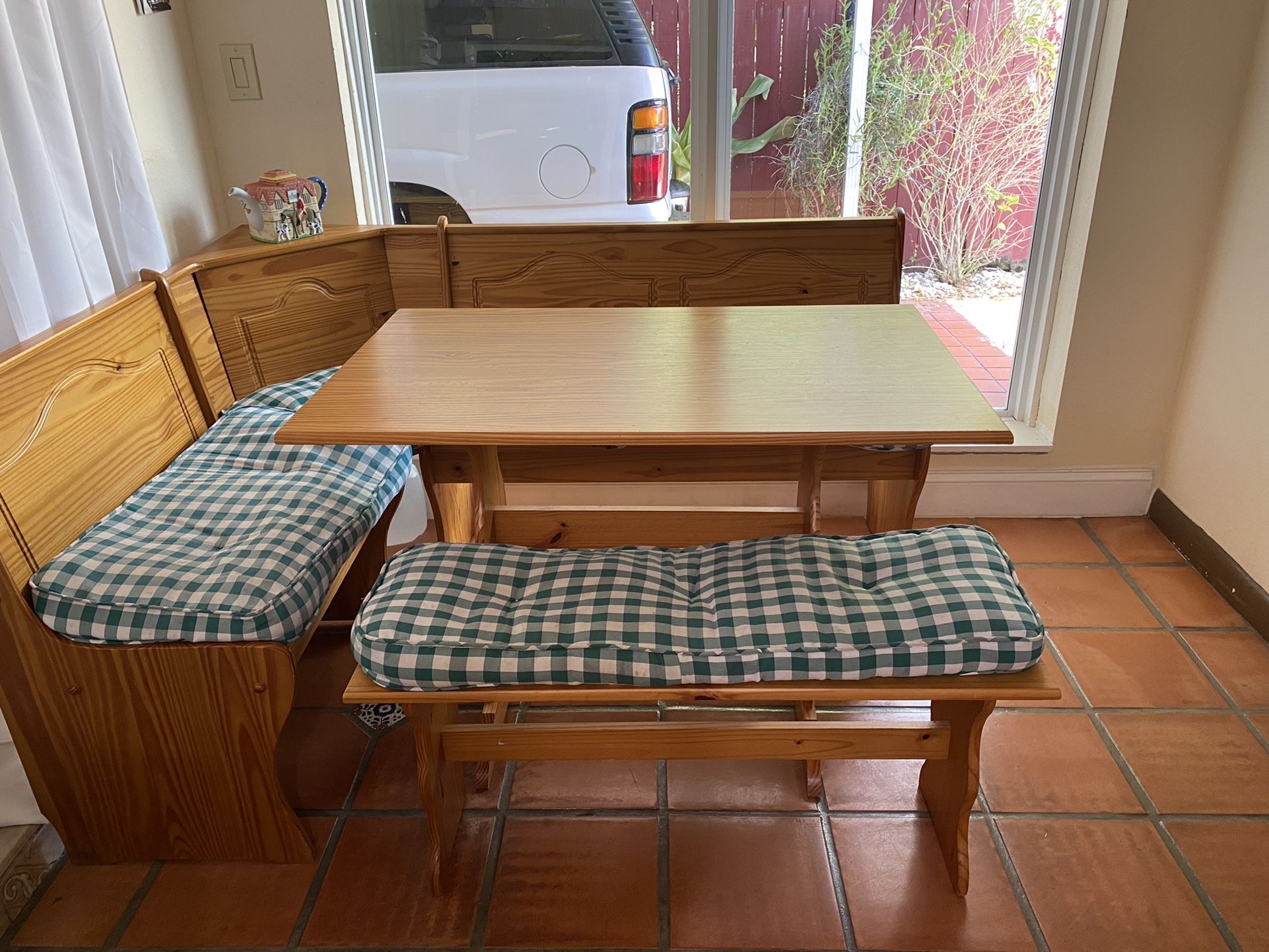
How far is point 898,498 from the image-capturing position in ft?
7.22

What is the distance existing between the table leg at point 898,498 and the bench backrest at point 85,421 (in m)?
1.60

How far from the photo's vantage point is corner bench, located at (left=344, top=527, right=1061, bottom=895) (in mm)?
1384

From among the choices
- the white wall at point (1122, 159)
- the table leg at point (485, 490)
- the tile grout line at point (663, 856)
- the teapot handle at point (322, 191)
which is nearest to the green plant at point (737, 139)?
the white wall at point (1122, 159)

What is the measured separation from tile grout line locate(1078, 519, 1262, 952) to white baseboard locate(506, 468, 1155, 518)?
40 centimetres

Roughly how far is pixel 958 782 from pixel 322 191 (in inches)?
83.6

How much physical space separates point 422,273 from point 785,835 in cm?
174

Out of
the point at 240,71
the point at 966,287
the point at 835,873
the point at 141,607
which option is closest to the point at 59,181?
the point at 240,71

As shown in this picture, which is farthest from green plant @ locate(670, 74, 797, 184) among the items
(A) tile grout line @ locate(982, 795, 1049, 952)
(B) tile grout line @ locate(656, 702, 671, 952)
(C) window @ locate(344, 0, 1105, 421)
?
(A) tile grout line @ locate(982, 795, 1049, 952)

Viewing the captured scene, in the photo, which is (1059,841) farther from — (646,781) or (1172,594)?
(1172,594)

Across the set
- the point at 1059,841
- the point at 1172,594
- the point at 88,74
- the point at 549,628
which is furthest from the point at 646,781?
the point at 88,74

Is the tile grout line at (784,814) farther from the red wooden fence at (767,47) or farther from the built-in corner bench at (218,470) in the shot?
the red wooden fence at (767,47)

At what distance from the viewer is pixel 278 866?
173cm

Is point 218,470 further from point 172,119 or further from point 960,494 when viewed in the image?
point 960,494

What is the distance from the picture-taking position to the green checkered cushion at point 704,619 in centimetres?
138
